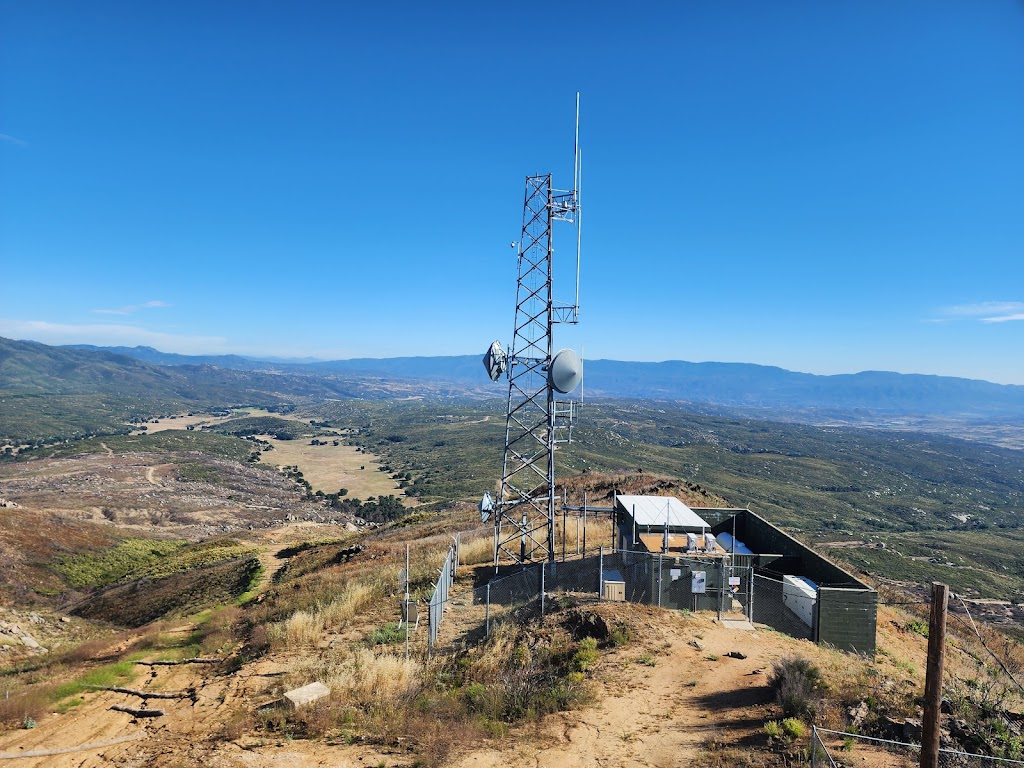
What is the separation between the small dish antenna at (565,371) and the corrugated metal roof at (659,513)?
15.5ft

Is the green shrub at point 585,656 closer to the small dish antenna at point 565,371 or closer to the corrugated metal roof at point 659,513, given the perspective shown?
the corrugated metal roof at point 659,513

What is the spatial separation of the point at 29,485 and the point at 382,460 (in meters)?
64.8

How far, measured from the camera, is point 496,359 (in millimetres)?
19625

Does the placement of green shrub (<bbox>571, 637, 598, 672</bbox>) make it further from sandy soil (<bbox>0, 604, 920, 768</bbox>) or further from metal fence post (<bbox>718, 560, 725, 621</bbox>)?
metal fence post (<bbox>718, 560, 725, 621</bbox>)

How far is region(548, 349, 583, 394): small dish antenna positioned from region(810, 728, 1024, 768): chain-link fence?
1140cm

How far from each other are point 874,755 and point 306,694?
974 centimetres

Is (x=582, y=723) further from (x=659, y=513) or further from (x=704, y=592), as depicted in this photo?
(x=659, y=513)

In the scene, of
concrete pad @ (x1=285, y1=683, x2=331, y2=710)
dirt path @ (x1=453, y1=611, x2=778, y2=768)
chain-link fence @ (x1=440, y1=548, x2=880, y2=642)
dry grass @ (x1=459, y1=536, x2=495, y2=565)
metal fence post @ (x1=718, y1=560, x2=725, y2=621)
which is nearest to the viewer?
dirt path @ (x1=453, y1=611, x2=778, y2=768)

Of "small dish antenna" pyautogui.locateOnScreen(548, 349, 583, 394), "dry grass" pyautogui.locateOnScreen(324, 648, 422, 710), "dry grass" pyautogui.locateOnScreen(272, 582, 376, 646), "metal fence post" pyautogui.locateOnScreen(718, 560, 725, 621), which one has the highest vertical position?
"small dish antenna" pyautogui.locateOnScreen(548, 349, 583, 394)

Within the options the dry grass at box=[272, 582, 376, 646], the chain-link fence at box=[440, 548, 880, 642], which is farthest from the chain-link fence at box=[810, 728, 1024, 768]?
the dry grass at box=[272, 582, 376, 646]

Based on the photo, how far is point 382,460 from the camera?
4779 inches

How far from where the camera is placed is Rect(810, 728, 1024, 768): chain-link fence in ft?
24.3

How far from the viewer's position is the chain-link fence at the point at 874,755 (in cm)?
742

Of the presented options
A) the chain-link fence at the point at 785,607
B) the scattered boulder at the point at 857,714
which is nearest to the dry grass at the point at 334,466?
the chain-link fence at the point at 785,607
